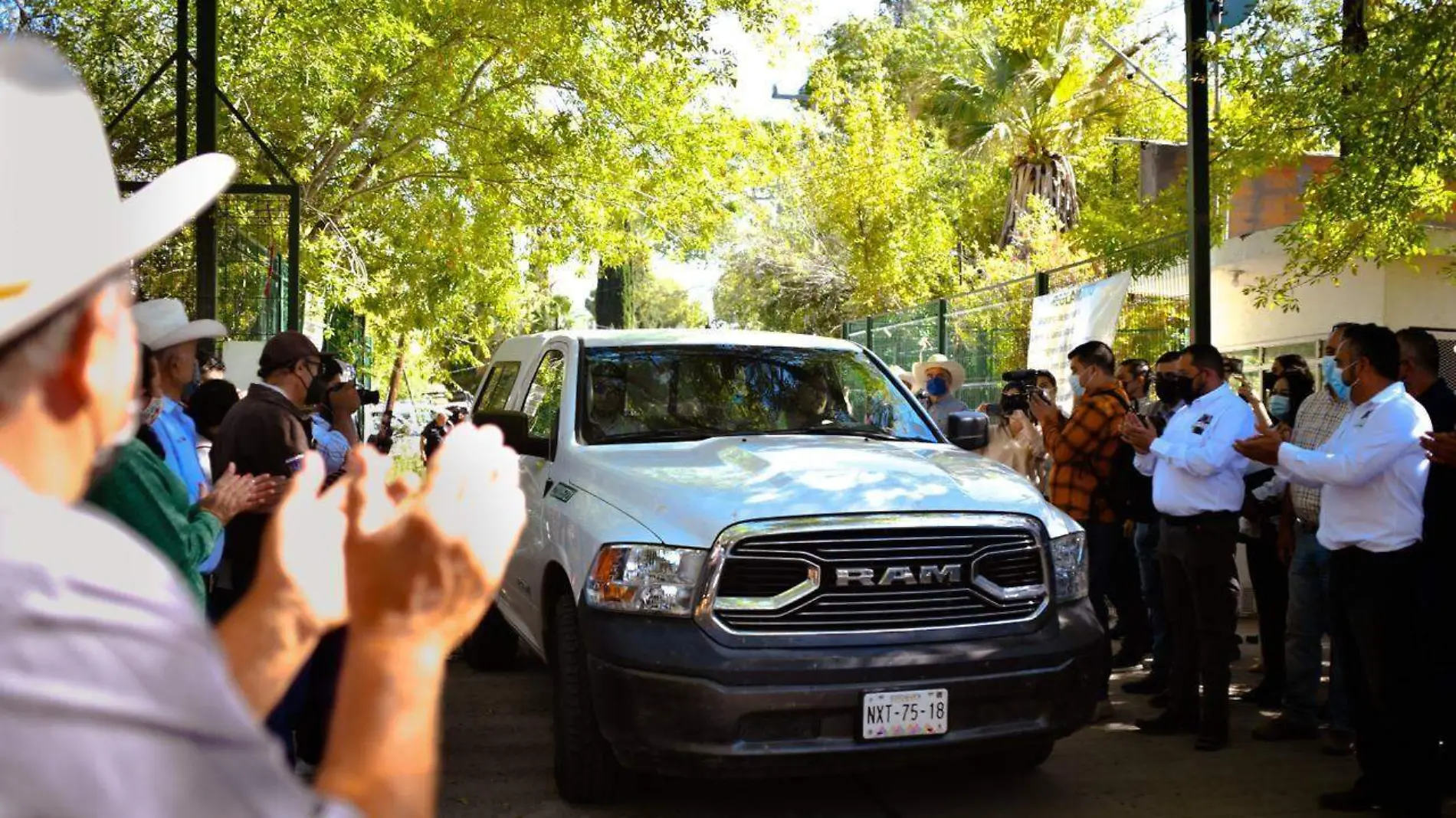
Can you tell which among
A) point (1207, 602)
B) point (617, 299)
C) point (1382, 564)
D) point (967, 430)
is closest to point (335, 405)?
point (967, 430)

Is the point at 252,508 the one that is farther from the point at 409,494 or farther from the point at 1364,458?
the point at 1364,458

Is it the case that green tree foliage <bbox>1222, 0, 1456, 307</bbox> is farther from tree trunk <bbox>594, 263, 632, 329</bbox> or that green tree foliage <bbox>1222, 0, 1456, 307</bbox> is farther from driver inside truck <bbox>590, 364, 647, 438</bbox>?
tree trunk <bbox>594, 263, 632, 329</bbox>

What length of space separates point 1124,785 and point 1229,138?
5.93 m

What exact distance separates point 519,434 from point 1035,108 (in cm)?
2795

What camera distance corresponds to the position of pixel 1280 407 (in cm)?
792

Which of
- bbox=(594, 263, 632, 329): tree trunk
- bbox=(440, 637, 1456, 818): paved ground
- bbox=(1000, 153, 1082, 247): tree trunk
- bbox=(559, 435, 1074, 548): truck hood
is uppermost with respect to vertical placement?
bbox=(1000, 153, 1082, 247): tree trunk

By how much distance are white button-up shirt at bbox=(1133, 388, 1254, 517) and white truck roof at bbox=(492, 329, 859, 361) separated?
5.54 ft

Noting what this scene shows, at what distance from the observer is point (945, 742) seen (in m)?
4.76

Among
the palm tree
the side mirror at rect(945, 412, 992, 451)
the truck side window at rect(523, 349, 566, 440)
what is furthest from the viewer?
the palm tree

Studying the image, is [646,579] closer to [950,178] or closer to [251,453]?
[251,453]

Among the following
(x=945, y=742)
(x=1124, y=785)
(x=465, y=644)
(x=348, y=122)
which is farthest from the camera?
(x=348, y=122)

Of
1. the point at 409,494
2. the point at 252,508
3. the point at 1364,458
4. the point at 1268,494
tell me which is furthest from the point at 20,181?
the point at 1268,494

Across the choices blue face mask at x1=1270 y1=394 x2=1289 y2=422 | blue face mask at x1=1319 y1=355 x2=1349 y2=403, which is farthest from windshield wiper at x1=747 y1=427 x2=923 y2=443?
blue face mask at x1=1270 y1=394 x2=1289 y2=422

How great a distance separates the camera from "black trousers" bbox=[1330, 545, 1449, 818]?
203 inches
